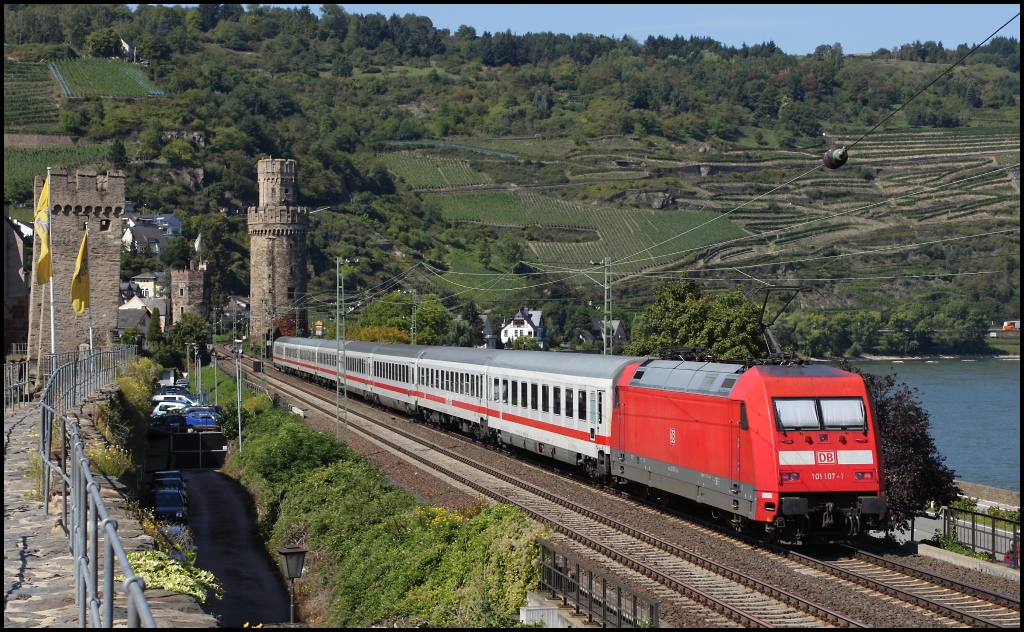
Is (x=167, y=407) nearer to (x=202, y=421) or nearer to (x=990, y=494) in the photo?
(x=202, y=421)

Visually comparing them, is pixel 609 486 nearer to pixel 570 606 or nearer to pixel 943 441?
pixel 570 606

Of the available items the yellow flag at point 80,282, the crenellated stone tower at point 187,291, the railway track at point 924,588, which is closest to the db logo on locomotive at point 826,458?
the railway track at point 924,588

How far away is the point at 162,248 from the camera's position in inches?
5448

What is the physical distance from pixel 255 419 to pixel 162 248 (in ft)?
345

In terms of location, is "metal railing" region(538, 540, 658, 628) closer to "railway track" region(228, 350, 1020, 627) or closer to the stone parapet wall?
"railway track" region(228, 350, 1020, 627)

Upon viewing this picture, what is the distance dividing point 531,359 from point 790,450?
13272mm

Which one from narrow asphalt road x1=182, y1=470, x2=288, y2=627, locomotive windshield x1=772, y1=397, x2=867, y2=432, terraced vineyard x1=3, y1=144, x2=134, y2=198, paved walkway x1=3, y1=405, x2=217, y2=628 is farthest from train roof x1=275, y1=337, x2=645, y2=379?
terraced vineyard x1=3, y1=144, x2=134, y2=198

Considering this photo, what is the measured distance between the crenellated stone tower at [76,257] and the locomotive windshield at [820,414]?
36.5 metres

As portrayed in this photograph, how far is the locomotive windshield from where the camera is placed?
15734 millimetres

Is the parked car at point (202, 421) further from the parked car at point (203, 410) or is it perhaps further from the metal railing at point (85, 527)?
the metal railing at point (85, 527)

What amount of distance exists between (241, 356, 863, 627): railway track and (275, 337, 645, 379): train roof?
8.73ft

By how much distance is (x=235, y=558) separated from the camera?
2433 cm

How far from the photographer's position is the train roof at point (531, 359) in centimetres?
2253

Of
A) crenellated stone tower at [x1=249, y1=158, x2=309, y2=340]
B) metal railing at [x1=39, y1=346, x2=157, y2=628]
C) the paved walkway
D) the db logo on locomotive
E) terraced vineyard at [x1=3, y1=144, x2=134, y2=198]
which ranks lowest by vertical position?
the paved walkway
